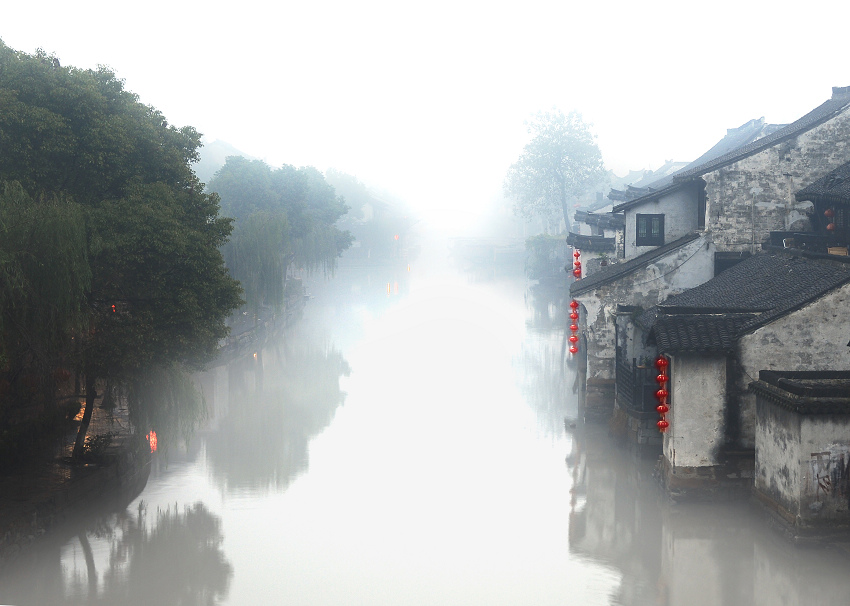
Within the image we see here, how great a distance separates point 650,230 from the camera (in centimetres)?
2397

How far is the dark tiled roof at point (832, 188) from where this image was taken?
1746 cm

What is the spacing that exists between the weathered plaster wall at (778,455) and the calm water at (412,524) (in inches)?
29.8

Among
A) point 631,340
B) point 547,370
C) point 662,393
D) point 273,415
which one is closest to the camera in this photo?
point 662,393

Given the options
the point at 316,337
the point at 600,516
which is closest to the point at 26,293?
the point at 600,516

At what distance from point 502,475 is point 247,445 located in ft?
23.3

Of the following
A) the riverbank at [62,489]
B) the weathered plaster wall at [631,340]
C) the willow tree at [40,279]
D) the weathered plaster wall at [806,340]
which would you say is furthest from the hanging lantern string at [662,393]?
the willow tree at [40,279]

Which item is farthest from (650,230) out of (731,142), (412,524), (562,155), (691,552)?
(562,155)

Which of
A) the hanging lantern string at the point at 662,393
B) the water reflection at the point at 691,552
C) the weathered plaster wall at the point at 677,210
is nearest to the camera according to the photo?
the water reflection at the point at 691,552

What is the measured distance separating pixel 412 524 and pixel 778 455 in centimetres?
646

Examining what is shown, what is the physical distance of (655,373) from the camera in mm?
18984

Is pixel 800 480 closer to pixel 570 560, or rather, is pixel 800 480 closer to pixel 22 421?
pixel 570 560

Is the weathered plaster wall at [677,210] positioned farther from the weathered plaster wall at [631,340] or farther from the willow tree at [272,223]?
the willow tree at [272,223]

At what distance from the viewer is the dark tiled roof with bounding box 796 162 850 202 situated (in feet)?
57.3

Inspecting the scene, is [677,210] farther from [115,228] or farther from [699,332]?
[115,228]
